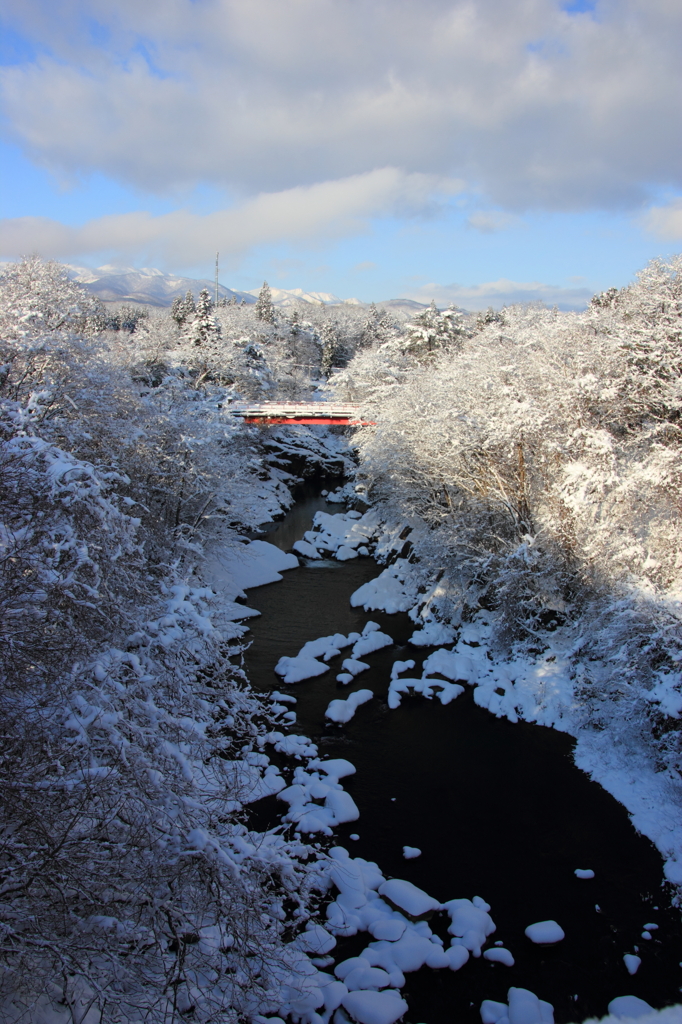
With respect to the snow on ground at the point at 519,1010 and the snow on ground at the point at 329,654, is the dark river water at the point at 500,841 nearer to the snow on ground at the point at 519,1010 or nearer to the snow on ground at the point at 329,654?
the snow on ground at the point at 519,1010

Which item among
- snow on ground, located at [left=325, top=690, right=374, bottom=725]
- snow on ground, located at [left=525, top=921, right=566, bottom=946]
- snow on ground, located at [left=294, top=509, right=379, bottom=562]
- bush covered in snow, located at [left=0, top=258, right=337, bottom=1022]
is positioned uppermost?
bush covered in snow, located at [left=0, top=258, right=337, bottom=1022]

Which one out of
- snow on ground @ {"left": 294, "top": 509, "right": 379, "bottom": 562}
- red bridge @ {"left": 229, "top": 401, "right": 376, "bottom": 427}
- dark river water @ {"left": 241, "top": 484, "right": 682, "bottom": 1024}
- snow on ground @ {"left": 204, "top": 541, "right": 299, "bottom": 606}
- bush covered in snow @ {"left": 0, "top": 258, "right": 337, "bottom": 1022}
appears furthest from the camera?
red bridge @ {"left": 229, "top": 401, "right": 376, "bottom": 427}

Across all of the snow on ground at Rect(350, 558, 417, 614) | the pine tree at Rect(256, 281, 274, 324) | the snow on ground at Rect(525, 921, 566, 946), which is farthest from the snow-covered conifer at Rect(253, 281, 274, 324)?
the snow on ground at Rect(525, 921, 566, 946)

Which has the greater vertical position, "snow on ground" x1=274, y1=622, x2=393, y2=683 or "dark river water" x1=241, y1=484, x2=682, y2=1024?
"snow on ground" x1=274, y1=622, x2=393, y2=683

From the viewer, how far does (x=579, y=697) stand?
14078mm

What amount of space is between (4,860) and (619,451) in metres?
16.6

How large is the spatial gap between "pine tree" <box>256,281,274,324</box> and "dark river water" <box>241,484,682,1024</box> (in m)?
64.9

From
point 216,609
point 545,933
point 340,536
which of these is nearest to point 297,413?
point 340,536

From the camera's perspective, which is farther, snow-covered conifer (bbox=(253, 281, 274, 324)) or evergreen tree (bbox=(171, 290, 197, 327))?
snow-covered conifer (bbox=(253, 281, 274, 324))

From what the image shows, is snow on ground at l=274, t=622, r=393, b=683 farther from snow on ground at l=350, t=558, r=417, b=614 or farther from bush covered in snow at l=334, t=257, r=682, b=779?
bush covered in snow at l=334, t=257, r=682, b=779

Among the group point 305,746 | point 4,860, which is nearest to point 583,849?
point 305,746

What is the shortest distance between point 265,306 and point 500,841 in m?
73.9

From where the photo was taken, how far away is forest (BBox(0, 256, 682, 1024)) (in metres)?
5.28

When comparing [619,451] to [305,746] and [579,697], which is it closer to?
[579,697]
